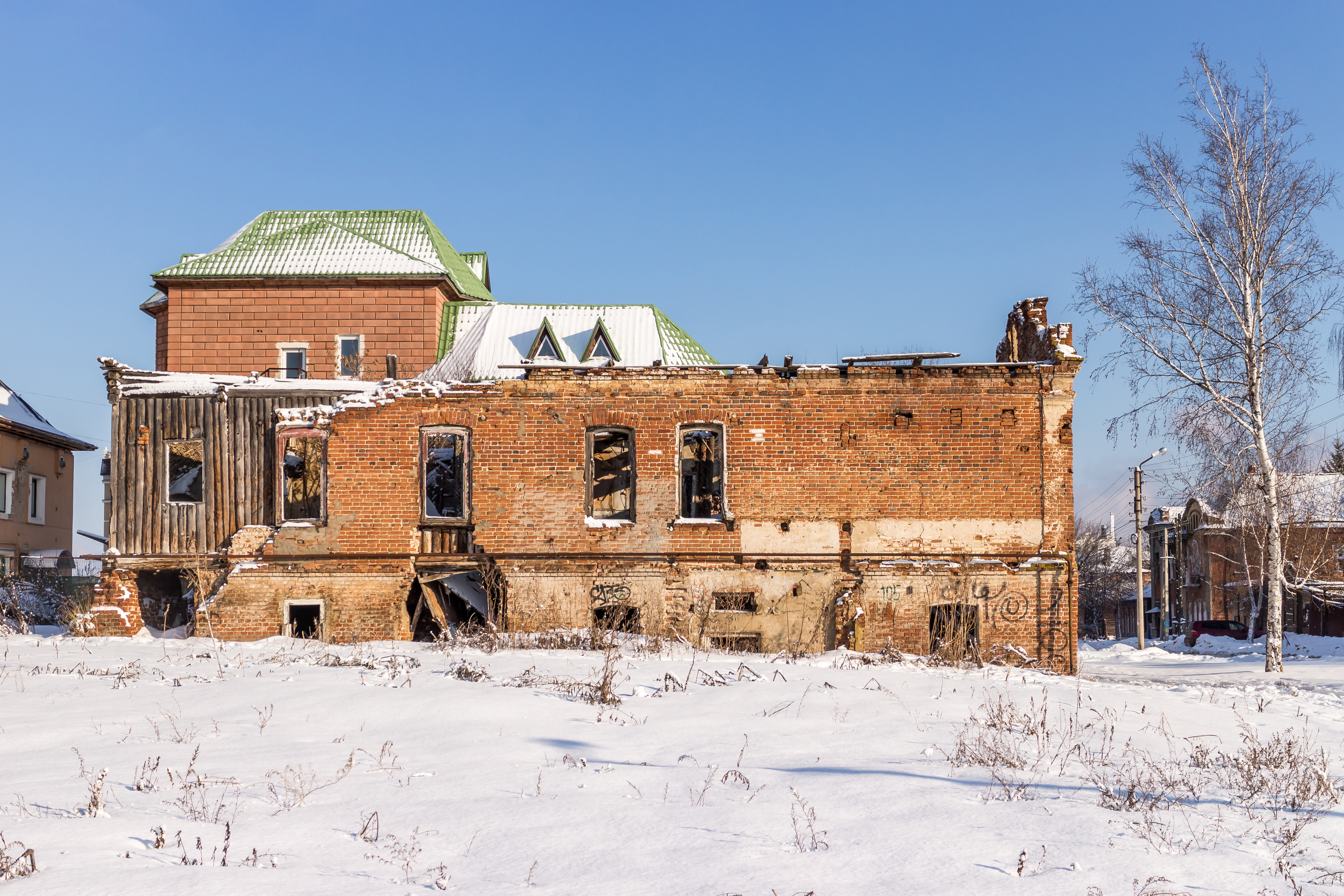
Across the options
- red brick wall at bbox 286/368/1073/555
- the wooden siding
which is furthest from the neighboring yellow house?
red brick wall at bbox 286/368/1073/555

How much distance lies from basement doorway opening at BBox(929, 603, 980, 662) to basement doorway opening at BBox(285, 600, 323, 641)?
10.2 m

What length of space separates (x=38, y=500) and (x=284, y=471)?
69.0 feet

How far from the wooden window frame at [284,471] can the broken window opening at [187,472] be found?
1.43 m

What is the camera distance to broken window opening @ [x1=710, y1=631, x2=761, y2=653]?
17.3 meters

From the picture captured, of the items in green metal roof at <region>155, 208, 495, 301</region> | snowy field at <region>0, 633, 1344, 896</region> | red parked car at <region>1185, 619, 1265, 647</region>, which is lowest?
red parked car at <region>1185, 619, 1265, 647</region>

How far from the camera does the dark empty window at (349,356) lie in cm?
2919

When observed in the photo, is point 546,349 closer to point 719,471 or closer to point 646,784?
point 719,471

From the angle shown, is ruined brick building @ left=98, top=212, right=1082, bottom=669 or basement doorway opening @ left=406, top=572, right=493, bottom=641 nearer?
ruined brick building @ left=98, top=212, right=1082, bottom=669

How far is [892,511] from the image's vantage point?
17.5 metres

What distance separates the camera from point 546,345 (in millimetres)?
28109

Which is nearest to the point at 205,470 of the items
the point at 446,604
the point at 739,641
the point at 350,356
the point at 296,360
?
the point at 446,604

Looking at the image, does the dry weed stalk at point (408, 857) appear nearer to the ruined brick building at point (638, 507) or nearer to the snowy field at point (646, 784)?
the snowy field at point (646, 784)

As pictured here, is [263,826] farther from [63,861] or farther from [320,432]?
[320,432]

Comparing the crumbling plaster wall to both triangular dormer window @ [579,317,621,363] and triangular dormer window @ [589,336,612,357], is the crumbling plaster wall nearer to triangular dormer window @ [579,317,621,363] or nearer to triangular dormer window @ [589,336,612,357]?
triangular dormer window @ [579,317,621,363]
